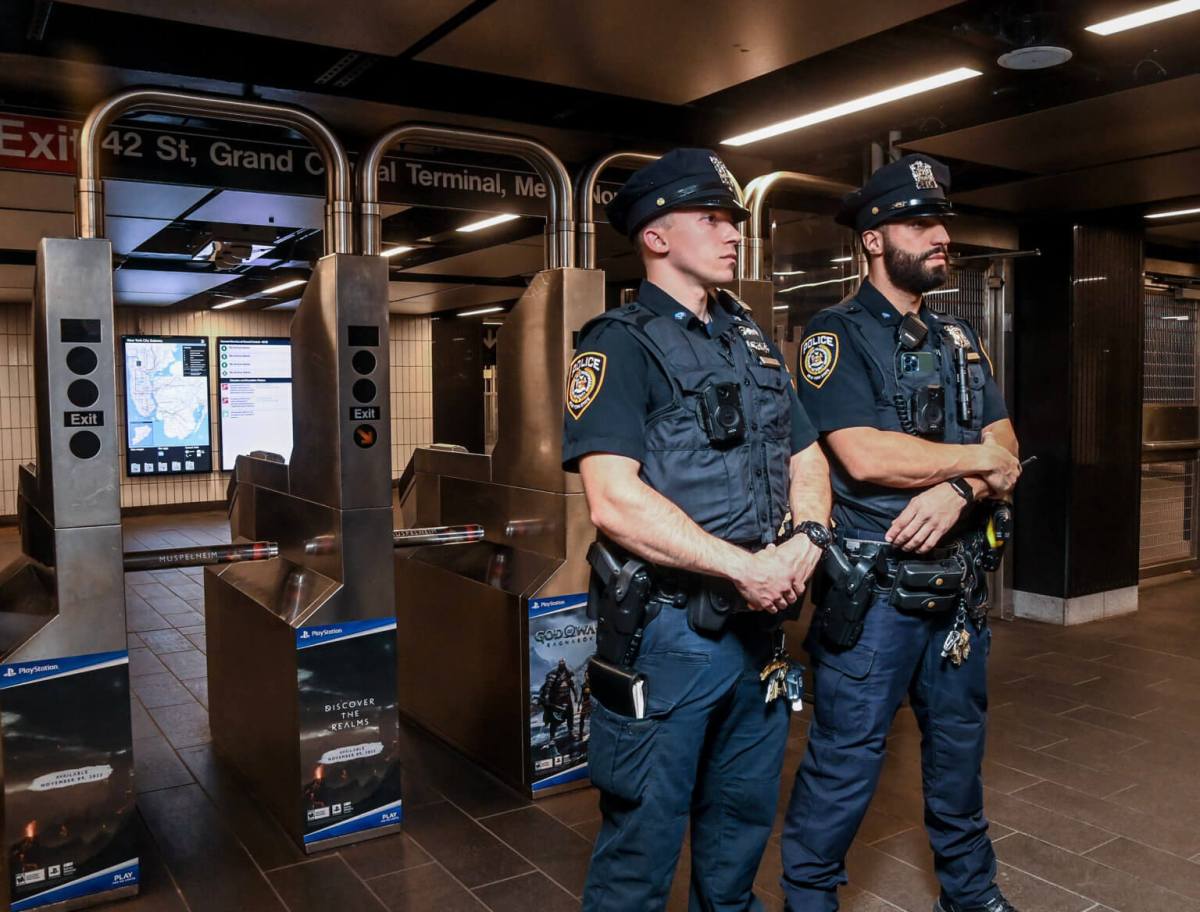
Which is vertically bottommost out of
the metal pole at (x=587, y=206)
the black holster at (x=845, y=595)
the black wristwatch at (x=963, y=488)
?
the black holster at (x=845, y=595)

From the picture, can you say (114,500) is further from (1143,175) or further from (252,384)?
(252,384)

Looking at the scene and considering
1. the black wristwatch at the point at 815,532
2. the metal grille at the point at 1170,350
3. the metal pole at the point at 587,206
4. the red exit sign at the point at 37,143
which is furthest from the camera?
the metal grille at the point at 1170,350

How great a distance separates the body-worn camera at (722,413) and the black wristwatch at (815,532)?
8.5 inches

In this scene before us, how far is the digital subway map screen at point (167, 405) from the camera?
11.7 m

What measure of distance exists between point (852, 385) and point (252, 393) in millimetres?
11253

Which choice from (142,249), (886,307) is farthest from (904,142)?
(142,249)

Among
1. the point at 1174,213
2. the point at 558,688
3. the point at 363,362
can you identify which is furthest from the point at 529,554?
the point at 1174,213

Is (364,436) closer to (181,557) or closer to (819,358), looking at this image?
(181,557)

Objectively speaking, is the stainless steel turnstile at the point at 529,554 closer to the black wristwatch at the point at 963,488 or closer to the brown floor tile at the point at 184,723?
the brown floor tile at the point at 184,723

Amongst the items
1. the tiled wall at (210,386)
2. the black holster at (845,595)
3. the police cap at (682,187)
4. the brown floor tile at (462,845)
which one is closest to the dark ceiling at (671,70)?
the police cap at (682,187)

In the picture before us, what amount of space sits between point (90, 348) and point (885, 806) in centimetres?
290

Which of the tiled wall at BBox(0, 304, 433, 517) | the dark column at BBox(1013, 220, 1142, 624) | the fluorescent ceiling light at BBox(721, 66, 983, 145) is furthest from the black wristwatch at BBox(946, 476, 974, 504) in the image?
the tiled wall at BBox(0, 304, 433, 517)

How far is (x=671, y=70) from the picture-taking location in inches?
138

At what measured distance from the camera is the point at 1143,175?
4.84m
